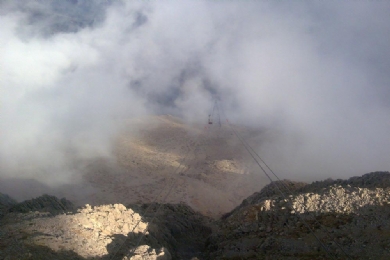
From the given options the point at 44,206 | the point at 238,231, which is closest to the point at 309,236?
the point at 238,231

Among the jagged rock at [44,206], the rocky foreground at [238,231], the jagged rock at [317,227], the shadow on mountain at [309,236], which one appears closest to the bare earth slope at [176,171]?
the jagged rock at [44,206]

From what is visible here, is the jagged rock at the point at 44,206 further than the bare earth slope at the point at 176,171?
No

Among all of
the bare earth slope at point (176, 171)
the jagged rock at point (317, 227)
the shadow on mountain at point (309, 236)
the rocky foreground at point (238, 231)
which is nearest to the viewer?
the rocky foreground at point (238, 231)

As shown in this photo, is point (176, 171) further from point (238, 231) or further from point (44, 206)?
point (238, 231)

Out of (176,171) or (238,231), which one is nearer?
(238,231)

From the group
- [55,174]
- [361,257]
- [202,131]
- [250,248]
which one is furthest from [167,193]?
[202,131]

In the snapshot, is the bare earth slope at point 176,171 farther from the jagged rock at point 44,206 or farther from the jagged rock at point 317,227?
the jagged rock at point 317,227

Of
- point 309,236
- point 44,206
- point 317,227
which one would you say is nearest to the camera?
point 309,236

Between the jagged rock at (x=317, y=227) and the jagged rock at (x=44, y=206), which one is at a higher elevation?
the jagged rock at (x=44, y=206)
